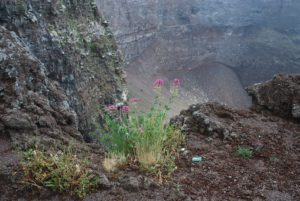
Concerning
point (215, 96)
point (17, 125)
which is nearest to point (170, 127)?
point (17, 125)

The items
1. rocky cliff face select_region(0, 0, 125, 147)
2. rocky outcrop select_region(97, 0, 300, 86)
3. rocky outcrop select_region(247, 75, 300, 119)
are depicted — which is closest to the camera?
rocky cliff face select_region(0, 0, 125, 147)

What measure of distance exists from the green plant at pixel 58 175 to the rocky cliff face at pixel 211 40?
60401mm

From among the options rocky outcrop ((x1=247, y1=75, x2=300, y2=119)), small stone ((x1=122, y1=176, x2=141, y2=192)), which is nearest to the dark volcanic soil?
small stone ((x1=122, y1=176, x2=141, y2=192))

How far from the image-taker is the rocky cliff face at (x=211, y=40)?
222 feet

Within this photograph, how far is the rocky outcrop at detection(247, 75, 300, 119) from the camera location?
7293 millimetres

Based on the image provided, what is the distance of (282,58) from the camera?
70938 millimetres

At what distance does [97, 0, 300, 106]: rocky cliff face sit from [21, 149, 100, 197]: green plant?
6040cm

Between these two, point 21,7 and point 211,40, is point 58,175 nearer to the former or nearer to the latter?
point 21,7

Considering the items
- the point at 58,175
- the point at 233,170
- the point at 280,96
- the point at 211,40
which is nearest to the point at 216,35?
the point at 211,40

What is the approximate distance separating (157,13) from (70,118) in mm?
65416

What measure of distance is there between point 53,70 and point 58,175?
1337 cm

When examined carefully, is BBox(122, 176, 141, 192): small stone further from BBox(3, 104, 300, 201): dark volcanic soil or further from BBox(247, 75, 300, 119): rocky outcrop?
BBox(247, 75, 300, 119): rocky outcrop

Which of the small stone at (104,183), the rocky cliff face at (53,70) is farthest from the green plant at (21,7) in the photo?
the small stone at (104,183)

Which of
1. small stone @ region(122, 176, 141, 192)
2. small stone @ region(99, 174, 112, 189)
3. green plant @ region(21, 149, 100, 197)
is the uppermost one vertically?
green plant @ region(21, 149, 100, 197)
